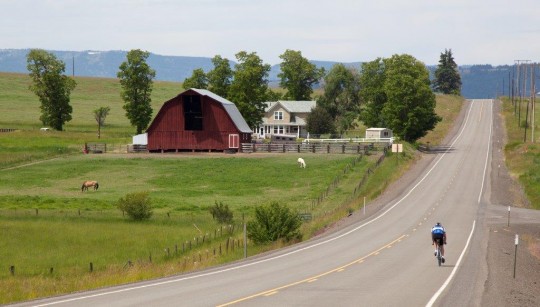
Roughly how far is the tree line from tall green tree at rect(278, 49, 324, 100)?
8.29 meters

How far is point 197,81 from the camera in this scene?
413 ft

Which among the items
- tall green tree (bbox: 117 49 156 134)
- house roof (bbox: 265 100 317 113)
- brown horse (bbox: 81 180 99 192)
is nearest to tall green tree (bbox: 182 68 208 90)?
tall green tree (bbox: 117 49 156 134)

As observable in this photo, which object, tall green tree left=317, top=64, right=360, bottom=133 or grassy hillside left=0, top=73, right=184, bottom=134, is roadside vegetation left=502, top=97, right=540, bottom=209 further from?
grassy hillside left=0, top=73, right=184, bottom=134

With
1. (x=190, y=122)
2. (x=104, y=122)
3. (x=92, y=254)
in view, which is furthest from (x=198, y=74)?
(x=92, y=254)

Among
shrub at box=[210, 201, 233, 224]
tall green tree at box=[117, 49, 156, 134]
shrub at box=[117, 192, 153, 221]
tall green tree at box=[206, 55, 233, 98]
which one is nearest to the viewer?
shrub at box=[210, 201, 233, 224]

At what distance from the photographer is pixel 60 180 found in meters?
84.1

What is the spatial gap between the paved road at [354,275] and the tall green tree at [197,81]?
6513 centimetres

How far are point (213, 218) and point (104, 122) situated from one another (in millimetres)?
101376

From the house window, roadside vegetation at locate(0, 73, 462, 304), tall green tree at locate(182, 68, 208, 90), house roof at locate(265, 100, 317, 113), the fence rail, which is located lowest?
roadside vegetation at locate(0, 73, 462, 304)

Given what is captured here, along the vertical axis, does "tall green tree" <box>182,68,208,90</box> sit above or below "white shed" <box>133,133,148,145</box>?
above

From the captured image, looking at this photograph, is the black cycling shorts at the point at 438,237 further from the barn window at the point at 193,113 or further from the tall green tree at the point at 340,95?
the tall green tree at the point at 340,95

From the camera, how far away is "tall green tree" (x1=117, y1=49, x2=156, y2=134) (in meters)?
127

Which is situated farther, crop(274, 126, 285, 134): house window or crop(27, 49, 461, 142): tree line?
crop(274, 126, 285, 134): house window

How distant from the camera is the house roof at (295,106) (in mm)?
139125
